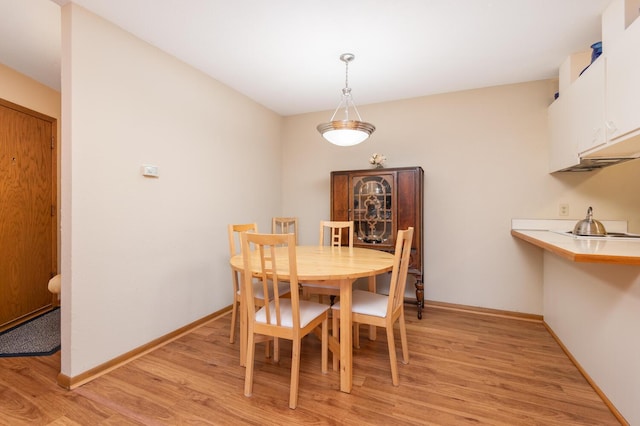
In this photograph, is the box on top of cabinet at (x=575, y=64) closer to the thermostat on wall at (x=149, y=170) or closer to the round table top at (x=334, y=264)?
the round table top at (x=334, y=264)

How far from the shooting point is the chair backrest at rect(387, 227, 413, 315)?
1.75 metres

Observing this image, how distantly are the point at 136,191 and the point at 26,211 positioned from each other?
1.52 m

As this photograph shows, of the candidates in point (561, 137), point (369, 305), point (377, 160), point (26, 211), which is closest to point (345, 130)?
point (377, 160)

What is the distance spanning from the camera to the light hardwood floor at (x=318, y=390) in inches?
60.9

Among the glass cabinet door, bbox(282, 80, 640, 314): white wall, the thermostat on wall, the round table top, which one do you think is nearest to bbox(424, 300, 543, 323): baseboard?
bbox(282, 80, 640, 314): white wall

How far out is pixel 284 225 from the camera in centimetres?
352

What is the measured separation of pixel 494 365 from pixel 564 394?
39cm

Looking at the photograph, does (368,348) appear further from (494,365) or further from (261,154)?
(261,154)

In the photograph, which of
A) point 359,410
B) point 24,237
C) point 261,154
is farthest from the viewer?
point 261,154

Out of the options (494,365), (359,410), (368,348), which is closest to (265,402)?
(359,410)

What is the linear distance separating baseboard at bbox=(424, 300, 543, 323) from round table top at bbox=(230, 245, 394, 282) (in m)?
1.35

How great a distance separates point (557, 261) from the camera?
2459 millimetres

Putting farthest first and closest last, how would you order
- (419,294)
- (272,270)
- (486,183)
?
(486,183), (419,294), (272,270)

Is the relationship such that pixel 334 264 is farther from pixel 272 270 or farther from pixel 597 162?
pixel 597 162
